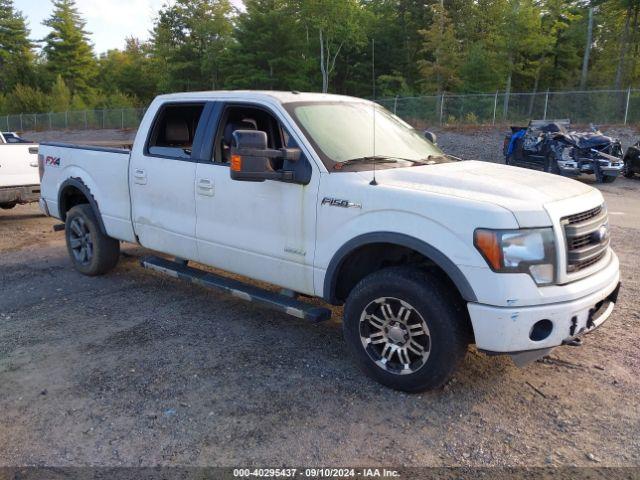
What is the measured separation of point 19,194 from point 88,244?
3.68 metres

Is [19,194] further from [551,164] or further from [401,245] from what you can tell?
[551,164]

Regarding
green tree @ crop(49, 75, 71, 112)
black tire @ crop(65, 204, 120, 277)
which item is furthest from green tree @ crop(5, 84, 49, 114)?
black tire @ crop(65, 204, 120, 277)

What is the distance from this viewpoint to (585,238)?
144 inches

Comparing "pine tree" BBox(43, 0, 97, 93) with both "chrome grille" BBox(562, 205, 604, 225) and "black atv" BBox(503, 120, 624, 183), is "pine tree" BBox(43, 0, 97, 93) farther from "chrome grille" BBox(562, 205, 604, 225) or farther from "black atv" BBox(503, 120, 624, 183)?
"chrome grille" BBox(562, 205, 604, 225)

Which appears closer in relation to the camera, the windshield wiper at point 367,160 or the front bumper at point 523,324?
the front bumper at point 523,324

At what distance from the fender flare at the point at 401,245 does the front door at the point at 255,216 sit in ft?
0.64

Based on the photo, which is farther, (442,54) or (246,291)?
(442,54)

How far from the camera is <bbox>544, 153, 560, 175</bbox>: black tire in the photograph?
1602cm

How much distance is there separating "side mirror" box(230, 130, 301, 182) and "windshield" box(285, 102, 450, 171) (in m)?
0.37

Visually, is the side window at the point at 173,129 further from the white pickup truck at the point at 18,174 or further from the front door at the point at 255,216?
the white pickup truck at the point at 18,174

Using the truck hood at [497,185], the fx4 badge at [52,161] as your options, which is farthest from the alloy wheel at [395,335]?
the fx4 badge at [52,161]

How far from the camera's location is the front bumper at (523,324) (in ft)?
10.9

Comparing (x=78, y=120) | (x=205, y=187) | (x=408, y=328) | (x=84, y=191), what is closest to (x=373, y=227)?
(x=408, y=328)

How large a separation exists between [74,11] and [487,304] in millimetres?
72353
